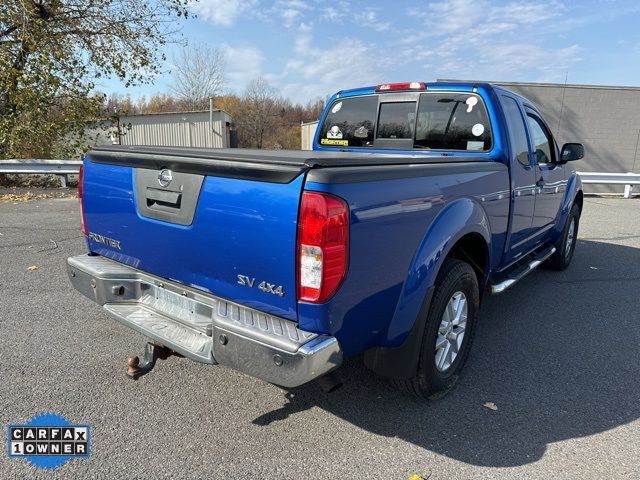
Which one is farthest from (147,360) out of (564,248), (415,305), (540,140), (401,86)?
(564,248)

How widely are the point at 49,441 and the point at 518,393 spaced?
9.50 ft

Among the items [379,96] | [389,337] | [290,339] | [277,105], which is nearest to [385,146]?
[379,96]

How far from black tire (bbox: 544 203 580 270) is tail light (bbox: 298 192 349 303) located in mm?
4543

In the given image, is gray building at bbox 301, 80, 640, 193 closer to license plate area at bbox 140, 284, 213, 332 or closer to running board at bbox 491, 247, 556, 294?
running board at bbox 491, 247, 556, 294

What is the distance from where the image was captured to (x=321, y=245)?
6.20 feet

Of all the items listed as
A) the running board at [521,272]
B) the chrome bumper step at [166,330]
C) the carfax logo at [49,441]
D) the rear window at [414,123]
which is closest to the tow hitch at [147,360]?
the chrome bumper step at [166,330]

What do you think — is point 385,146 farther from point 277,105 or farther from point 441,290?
point 277,105

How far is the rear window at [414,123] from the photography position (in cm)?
377

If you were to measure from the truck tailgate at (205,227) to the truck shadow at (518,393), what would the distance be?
100 centimetres

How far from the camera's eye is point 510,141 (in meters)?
3.63

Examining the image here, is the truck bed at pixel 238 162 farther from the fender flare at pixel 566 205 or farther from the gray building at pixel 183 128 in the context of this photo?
the gray building at pixel 183 128

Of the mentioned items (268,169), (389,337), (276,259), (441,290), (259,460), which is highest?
(268,169)

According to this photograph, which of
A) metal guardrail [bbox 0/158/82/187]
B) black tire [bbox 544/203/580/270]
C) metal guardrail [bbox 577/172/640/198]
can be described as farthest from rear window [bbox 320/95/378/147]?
metal guardrail [bbox 577/172/640/198]

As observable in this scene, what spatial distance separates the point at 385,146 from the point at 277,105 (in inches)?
2168
